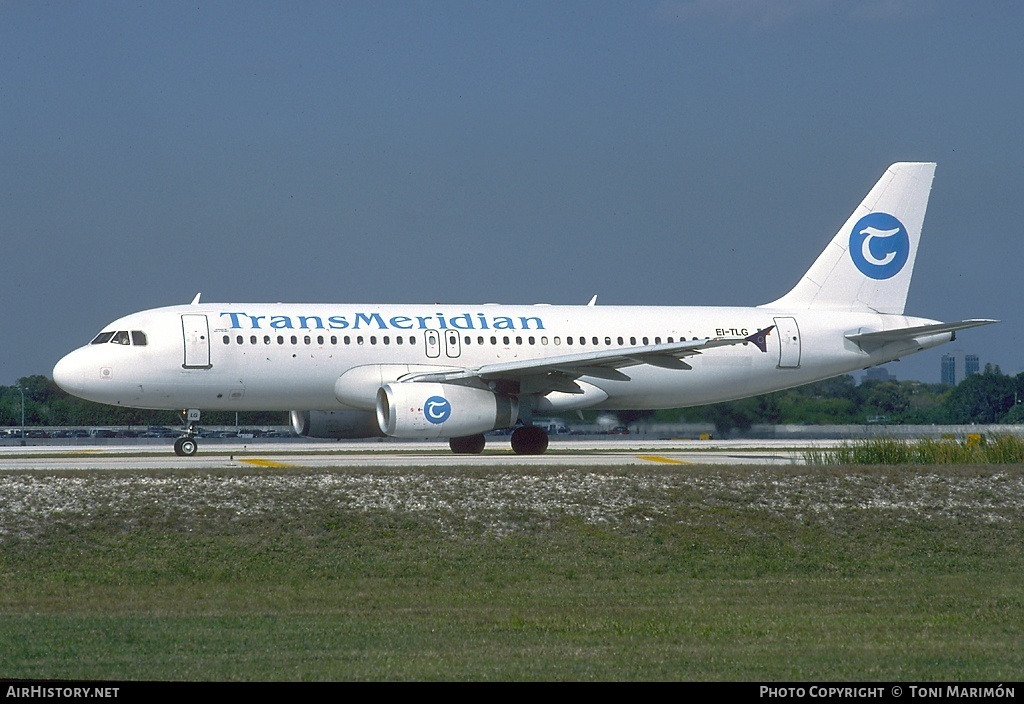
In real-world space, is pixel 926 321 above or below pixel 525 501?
above

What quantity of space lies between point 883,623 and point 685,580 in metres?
3.52

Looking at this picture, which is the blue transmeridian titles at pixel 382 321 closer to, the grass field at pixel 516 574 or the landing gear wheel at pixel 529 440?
the landing gear wheel at pixel 529 440

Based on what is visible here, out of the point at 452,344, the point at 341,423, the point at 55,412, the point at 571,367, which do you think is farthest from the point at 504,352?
the point at 55,412

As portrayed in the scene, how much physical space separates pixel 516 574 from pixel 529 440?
1590 centimetres

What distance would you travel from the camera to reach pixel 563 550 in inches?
674

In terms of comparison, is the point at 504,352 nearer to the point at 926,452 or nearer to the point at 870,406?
the point at 926,452

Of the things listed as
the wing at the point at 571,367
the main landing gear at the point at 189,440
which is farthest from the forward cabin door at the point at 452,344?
the main landing gear at the point at 189,440

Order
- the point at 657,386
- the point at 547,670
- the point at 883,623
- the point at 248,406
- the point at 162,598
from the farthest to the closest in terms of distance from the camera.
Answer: the point at 657,386 → the point at 248,406 → the point at 162,598 → the point at 883,623 → the point at 547,670

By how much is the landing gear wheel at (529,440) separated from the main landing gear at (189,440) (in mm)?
7405

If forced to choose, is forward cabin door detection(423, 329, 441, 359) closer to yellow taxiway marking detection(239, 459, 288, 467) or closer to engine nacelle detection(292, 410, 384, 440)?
engine nacelle detection(292, 410, 384, 440)

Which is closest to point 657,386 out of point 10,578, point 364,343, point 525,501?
point 364,343

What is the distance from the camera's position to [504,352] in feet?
105

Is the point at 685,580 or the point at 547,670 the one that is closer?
the point at 547,670
